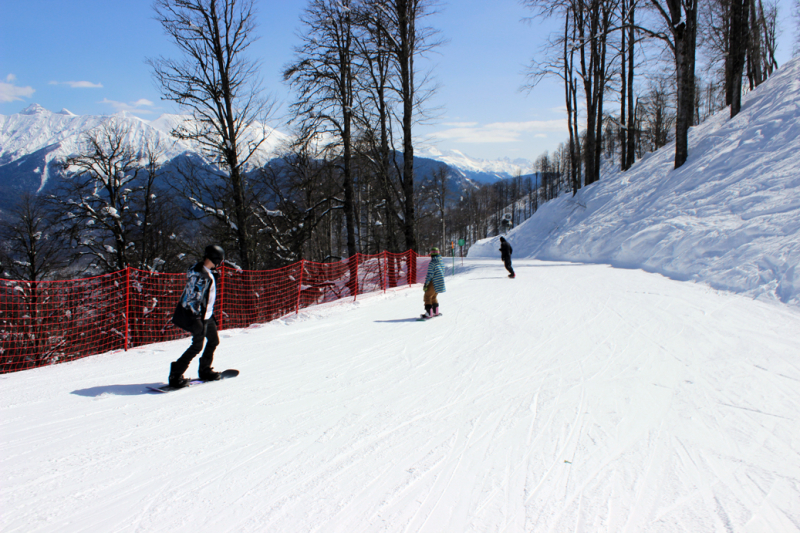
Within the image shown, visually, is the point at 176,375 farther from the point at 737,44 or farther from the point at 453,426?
the point at 737,44

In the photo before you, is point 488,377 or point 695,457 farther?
point 488,377

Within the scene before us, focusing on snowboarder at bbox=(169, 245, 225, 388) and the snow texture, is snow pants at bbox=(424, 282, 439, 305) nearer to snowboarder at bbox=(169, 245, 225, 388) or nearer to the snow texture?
the snow texture

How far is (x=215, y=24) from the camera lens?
1332 centimetres

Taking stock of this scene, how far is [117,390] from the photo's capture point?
16.0 feet

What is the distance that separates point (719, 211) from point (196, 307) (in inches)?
536

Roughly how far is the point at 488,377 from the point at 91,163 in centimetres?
2043

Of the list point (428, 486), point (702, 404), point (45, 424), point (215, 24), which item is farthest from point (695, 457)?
point (215, 24)

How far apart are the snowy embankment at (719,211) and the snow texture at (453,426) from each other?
0.18 metres

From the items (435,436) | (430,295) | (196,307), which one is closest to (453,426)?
(435,436)

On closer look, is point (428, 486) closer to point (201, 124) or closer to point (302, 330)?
point (302, 330)

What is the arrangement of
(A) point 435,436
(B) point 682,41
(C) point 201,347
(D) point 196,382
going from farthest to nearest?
1. (B) point 682,41
2. (D) point 196,382
3. (C) point 201,347
4. (A) point 435,436

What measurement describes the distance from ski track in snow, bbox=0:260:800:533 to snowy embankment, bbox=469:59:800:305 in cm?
248

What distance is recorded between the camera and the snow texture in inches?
97.6

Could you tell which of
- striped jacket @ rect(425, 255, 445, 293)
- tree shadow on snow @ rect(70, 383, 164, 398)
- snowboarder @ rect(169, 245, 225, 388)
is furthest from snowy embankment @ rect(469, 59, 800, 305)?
tree shadow on snow @ rect(70, 383, 164, 398)
